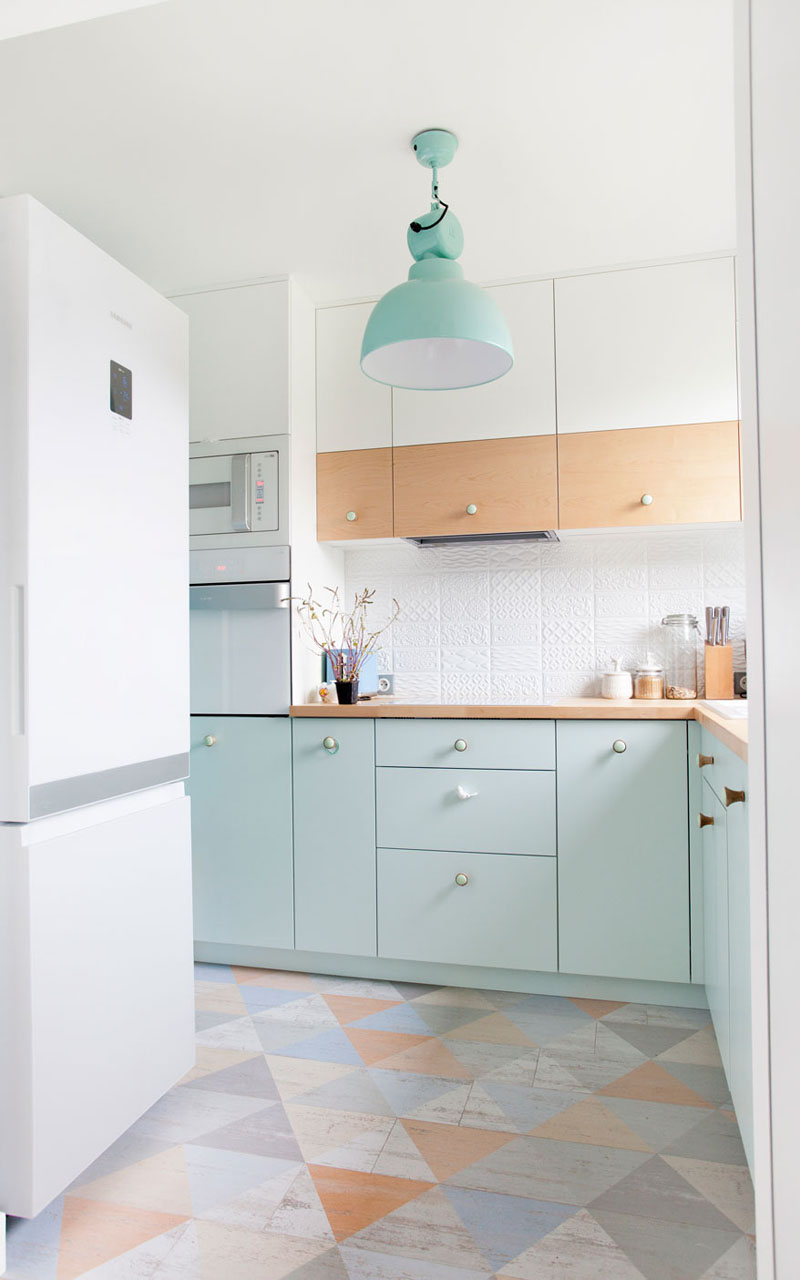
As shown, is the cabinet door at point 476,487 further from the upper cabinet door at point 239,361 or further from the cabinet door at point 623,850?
the cabinet door at point 623,850

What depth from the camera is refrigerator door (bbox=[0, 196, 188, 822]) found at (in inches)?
58.7

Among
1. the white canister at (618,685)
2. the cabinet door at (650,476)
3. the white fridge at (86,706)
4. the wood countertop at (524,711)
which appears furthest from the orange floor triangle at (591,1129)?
the cabinet door at (650,476)

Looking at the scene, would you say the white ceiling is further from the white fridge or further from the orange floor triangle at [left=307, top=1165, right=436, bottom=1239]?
the orange floor triangle at [left=307, top=1165, right=436, bottom=1239]

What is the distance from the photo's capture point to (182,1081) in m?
2.13

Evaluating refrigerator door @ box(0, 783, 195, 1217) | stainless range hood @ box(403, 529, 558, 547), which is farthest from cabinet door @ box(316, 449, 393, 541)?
refrigerator door @ box(0, 783, 195, 1217)

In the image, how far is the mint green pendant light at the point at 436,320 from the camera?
1939 mm

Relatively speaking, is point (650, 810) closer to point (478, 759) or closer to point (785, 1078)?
point (478, 759)

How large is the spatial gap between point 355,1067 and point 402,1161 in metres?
0.43

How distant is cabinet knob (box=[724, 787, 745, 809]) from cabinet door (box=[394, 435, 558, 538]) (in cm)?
139

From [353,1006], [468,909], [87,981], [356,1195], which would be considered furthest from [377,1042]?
[87,981]

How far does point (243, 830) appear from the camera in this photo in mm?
2865

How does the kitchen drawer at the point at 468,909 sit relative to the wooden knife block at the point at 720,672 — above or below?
below

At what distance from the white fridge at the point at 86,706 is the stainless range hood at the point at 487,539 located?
49.6 inches

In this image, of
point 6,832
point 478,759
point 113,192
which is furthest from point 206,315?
point 6,832
